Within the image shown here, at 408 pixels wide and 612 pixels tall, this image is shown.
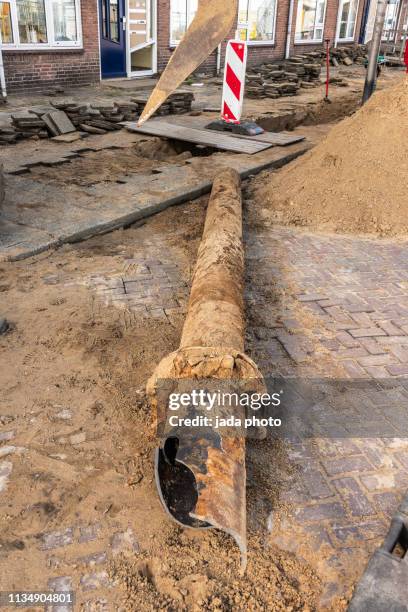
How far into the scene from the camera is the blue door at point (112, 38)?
14.4 m

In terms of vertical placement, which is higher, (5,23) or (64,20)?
(64,20)

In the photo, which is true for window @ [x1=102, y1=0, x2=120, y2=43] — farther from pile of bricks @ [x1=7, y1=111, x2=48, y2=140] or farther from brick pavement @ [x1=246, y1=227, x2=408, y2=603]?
brick pavement @ [x1=246, y1=227, x2=408, y2=603]

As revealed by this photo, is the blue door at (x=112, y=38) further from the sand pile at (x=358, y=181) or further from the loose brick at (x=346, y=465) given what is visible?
the loose brick at (x=346, y=465)

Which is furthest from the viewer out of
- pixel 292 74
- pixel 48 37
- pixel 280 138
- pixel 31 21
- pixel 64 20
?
pixel 292 74

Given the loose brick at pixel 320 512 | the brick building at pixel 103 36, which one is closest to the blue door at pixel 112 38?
the brick building at pixel 103 36

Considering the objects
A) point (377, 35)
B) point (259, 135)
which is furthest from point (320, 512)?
point (377, 35)

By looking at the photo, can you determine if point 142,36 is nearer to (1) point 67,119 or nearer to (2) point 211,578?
(1) point 67,119

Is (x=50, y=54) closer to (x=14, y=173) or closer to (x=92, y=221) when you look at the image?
(x=14, y=173)

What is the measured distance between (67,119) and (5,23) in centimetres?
437

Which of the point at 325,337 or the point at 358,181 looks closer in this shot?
Answer: the point at 325,337

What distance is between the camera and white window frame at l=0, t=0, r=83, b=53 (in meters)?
12.0

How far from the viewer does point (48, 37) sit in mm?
12844

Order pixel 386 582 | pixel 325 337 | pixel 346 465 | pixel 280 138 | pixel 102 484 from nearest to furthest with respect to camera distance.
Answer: pixel 386 582 → pixel 102 484 → pixel 346 465 → pixel 325 337 → pixel 280 138

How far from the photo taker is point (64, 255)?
521cm
